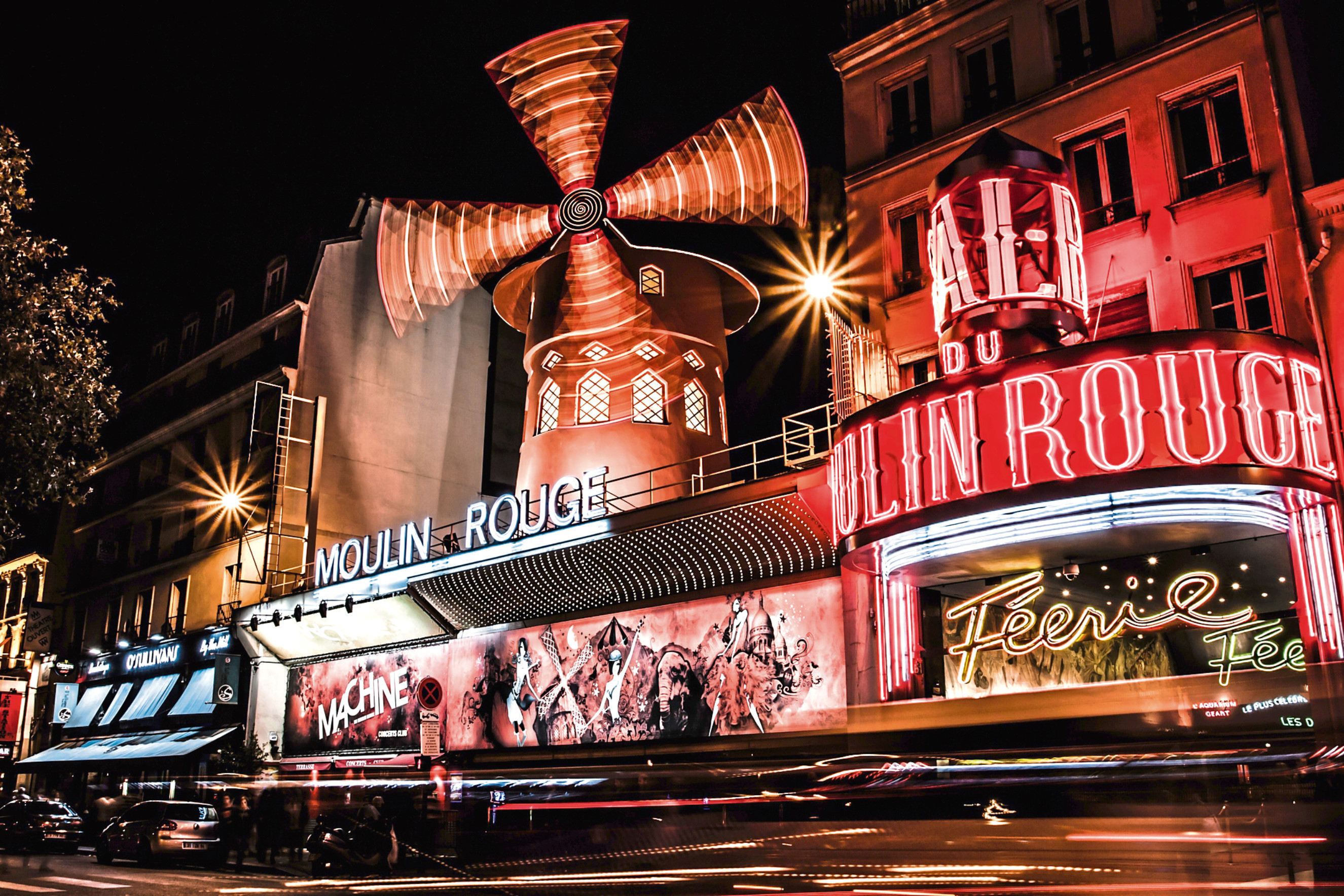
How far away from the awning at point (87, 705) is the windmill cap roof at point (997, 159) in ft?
95.8

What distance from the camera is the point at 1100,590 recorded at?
48.2 ft

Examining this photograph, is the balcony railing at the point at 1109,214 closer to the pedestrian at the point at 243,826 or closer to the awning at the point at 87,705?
the pedestrian at the point at 243,826

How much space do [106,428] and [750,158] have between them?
27.1 meters

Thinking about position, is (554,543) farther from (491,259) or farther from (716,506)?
→ (491,259)

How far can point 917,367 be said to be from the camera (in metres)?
15.9

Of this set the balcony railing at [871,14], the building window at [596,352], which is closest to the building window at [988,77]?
the balcony railing at [871,14]

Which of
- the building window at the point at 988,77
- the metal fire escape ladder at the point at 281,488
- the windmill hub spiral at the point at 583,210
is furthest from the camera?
the metal fire escape ladder at the point at 281,488

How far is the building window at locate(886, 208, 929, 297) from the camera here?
16062mm

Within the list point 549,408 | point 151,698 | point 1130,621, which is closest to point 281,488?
point 151,698

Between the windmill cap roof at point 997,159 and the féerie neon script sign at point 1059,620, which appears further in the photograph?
the windmill cap roof at point 997,159

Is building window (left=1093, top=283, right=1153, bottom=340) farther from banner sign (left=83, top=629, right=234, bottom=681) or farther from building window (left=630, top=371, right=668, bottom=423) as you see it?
banner sign (left=83, top=629, right=234, bottom=681)

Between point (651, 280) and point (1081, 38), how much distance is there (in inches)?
395

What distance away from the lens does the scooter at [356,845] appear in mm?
13531

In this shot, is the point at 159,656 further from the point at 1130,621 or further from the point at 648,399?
the point at 1130,621
